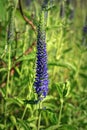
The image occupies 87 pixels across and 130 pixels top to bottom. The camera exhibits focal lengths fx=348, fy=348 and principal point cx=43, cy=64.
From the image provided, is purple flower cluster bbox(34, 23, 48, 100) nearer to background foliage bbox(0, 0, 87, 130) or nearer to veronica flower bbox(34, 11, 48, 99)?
veronica flower bbox(34, 11, 48, 99)

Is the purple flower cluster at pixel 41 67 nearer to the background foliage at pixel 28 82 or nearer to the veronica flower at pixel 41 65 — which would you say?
the veronica flower at pixel 41 65

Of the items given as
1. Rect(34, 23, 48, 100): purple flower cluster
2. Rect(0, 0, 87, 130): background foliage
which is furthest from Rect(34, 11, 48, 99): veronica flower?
Rect(0, 0, 87, 130): background foliage

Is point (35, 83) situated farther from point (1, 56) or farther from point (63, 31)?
point (63, 31)

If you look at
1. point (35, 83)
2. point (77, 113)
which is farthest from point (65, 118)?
point (35, 83)

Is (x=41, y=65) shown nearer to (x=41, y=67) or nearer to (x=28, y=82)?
(x=41, y=67)

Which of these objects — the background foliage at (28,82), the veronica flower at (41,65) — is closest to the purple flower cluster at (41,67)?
the veronica flower at (41,65)

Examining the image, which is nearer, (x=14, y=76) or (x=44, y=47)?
(x=44, y=47)

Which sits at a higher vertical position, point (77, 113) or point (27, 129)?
point (27, 129)

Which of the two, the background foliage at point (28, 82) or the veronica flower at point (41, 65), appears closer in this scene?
the veronica flower at point (41, 65)
